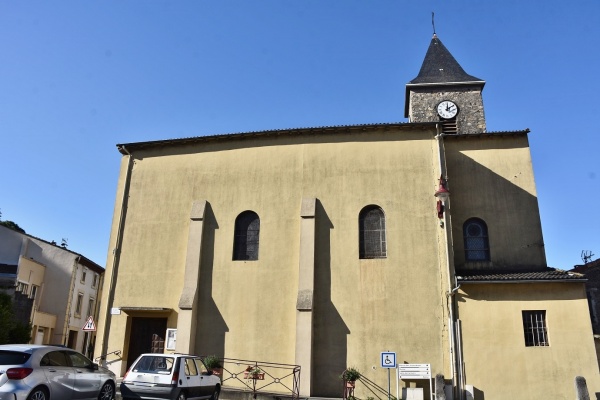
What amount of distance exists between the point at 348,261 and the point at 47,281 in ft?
78.0

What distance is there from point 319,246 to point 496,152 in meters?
8.10

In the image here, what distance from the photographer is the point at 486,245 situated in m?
18.0

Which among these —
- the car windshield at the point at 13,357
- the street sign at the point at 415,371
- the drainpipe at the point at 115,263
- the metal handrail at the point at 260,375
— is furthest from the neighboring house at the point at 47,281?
the street sign at the point at 415,371

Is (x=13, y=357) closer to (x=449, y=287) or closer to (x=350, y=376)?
(x=350, y=376)

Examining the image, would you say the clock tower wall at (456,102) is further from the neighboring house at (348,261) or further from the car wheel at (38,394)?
the car wheel at (38,394)

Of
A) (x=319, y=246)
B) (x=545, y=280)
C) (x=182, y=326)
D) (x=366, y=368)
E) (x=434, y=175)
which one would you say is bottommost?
(x=366, y=368)

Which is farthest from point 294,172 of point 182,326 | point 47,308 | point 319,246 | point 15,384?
point 47,308

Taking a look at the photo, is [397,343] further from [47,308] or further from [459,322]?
[47,308]

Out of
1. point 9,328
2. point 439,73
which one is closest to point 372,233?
point 439,73

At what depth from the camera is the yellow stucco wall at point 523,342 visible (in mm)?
14633

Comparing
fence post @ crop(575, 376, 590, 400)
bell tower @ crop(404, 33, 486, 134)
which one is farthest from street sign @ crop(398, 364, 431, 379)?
bell tower @ crop(404, 33, 486, 134)

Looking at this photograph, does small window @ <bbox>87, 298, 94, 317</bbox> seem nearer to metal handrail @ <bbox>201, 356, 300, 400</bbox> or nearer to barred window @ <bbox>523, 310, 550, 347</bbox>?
metal handrail @ <bbox>201, 356, 300, 400</bbox>

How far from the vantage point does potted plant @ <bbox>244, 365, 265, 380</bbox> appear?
1573 cm

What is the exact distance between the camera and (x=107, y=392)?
1100 cm
